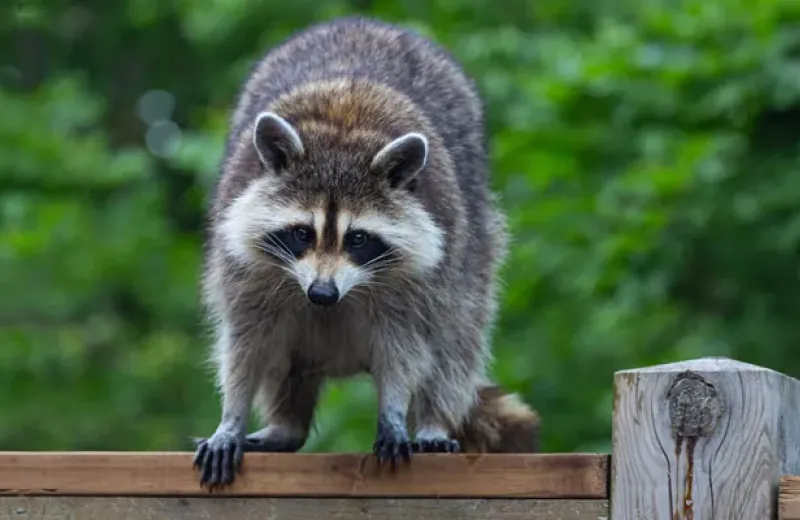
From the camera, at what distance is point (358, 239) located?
4570 millimetres

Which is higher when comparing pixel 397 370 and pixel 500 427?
pixel 397 370

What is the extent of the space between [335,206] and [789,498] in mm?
1767

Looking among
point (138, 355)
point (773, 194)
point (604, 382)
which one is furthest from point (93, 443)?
point (773, 194)

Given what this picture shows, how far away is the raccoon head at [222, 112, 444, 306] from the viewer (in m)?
4.55

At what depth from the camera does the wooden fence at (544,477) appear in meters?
3.27

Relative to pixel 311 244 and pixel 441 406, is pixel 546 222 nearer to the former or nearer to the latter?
pixel 441 406

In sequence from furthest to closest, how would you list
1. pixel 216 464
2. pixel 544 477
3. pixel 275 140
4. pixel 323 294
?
1. pixel 275 140
2. pixel 323 294
3. pixel 216 464
4. pixel 544 477

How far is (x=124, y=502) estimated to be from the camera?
366 centimetres

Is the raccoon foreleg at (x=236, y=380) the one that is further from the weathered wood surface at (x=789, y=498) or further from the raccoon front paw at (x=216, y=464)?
the weathered wood surface at (x=789, y=498)

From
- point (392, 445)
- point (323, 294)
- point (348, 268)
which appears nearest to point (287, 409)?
point (348, 268)

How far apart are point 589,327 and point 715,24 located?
184 centimetres

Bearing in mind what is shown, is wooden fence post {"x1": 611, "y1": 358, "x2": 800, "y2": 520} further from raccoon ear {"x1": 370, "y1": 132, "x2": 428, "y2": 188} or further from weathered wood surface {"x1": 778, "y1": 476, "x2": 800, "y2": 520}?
raccoon ear {"x1": 370, "y1": 132, "x2": 428, "y2": 188}

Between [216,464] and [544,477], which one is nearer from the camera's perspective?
[544,477]

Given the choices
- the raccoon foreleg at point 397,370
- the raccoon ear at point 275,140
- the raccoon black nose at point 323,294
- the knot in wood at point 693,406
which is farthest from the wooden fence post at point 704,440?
the raccoon ear at point 275,140
